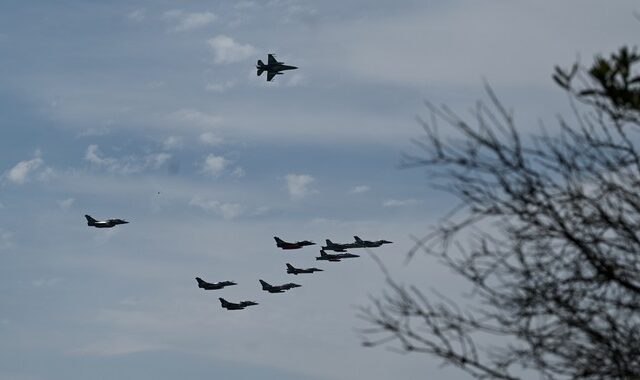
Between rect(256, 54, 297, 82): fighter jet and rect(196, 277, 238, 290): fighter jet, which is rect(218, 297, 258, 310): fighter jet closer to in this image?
rect(196, 277, 238, 290): fighter jet

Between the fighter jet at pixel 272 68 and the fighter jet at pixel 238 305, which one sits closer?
the fighter jet at pixel 272 68

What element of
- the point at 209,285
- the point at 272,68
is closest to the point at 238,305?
the point at 209,285

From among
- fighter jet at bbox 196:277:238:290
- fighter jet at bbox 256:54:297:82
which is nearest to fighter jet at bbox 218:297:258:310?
fighter jet at bbox 196:277:238:290

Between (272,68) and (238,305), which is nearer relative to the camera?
(272,68)

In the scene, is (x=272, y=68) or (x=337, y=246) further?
(x=337, y=246)

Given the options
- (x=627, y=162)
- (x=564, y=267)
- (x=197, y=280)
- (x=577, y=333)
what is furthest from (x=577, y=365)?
(x=197, y=280)

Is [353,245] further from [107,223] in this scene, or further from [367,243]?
[107,223]

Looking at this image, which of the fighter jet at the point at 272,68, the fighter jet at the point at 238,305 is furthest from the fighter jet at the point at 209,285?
the fighter jet at the point at 272,68

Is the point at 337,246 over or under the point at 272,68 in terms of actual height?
under

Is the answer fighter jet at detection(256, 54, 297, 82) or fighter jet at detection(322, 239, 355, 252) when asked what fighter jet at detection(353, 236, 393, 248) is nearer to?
fighter jet at detection(322, 239, 355, 252)

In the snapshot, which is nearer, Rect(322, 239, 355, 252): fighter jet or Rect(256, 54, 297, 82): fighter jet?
Rect(256, 54, 297, 82): fighter jet

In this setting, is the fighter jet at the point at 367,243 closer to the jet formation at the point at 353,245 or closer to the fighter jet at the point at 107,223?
the jet formation at the point at 353,245

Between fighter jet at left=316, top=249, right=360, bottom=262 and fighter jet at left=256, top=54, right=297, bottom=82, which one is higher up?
fighter jet at left=256, top=54, right=297, bottom=82

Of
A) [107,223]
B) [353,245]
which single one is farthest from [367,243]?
[107,223]
